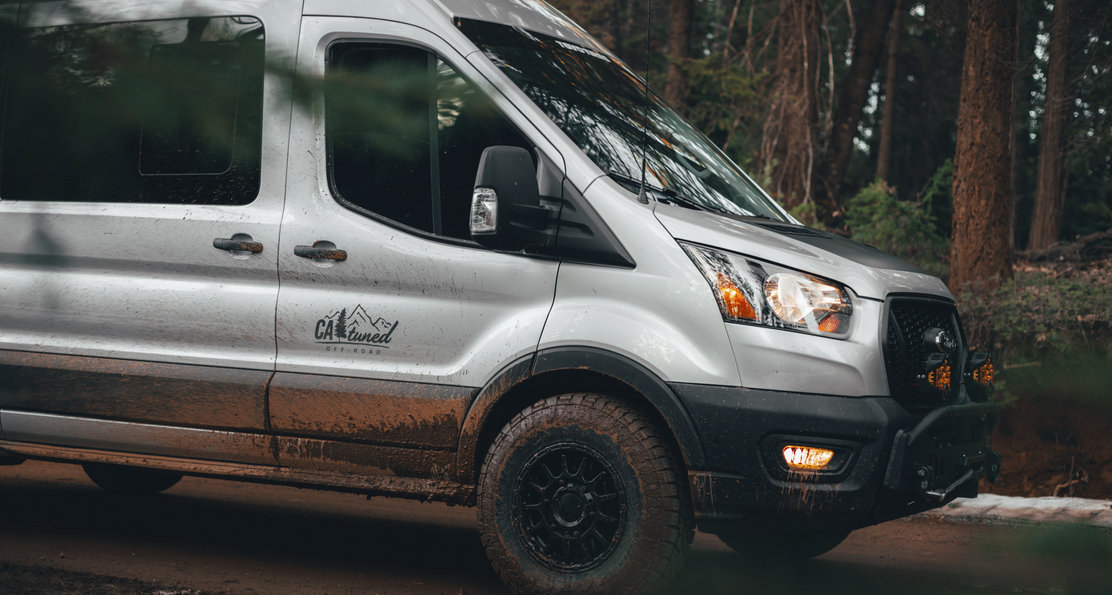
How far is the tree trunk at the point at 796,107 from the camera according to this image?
11555 mm

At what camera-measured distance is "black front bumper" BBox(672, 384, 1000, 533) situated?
11.1 feet

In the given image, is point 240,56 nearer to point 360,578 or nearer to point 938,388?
point 938,388

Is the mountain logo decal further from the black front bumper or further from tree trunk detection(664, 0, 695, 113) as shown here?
tree trunk detection(664, 0, 695, 113)

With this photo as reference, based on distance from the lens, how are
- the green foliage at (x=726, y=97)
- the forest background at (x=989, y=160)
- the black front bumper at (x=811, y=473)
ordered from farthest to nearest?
the green foliage at (x=726, y=97), the forest background at (x=989, y=160), the black front bumper at (x=811, y=473)

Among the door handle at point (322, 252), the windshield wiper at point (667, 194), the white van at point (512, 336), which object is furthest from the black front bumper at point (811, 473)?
the door handle at point (322, 252)

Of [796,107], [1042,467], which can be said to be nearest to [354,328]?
[1042,467]

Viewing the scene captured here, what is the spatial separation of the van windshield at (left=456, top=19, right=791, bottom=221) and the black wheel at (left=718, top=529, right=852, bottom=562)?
156cm

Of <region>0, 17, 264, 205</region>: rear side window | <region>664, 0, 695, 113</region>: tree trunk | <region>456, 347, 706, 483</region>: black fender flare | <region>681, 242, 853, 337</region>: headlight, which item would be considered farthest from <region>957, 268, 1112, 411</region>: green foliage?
<region>664, 0, 695, 113</region>: tree trunk

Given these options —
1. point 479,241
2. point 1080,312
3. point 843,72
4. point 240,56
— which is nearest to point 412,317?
point 479,241

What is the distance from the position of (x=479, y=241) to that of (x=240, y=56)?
2185 millimetres

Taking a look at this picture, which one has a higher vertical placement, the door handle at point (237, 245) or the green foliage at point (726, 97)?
the green foliage at point (726, 97)

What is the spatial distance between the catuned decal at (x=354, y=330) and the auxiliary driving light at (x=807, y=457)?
1.65 meters

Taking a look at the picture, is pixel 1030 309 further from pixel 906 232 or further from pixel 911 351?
pixel 911 351

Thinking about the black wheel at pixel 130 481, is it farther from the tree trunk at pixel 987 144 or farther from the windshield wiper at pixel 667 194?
the tree trunk at pixel 987 144
